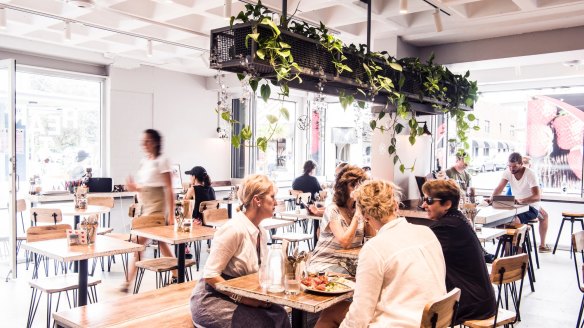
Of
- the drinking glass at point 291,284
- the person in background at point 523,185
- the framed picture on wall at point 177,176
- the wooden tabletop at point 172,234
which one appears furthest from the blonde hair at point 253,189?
the framed picture on wall at point 177,176

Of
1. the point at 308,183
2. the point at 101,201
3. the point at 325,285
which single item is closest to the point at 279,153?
the point at 308,183

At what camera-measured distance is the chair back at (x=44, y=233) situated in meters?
4.29

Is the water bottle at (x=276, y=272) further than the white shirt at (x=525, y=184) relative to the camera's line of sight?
No

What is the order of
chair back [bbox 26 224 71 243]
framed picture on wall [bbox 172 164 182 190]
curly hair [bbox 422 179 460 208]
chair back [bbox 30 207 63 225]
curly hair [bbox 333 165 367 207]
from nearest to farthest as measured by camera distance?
curly hair [bbox 422 179 460 208]
curly hair [bbox 333 165 367 207]
chair back [bbox 26 224 71 243]
chair back [bbox 30 207 63 225]
framed picture on wall [bbox 172 164 182 190]

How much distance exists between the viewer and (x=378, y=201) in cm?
255

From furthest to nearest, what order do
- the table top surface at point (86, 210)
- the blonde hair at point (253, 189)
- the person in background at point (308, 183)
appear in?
the person in background at point (308, 183)
the table top surface at point (86, 210)
the blonde hair at point (253, 189)

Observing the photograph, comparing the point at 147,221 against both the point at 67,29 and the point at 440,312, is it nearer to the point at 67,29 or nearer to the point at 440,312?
the point at 67,29

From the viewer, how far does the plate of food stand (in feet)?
8.46

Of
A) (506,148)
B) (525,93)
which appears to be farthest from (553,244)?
(525,93)

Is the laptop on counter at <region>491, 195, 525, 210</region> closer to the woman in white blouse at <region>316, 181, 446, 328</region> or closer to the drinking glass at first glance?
the woman in white blouse at <region>316, 181, 446, 328</region>

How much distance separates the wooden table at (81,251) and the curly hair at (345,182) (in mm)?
1614

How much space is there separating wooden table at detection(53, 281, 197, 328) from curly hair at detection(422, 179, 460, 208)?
175 cm

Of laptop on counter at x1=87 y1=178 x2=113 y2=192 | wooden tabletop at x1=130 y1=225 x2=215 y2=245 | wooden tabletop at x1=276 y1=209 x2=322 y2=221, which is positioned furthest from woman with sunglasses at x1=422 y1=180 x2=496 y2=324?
laptop on counter at x1=87 y1=178 x2=113 y2=192

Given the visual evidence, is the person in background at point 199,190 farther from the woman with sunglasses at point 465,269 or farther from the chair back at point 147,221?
the woman with sunglasses at point 465,269
